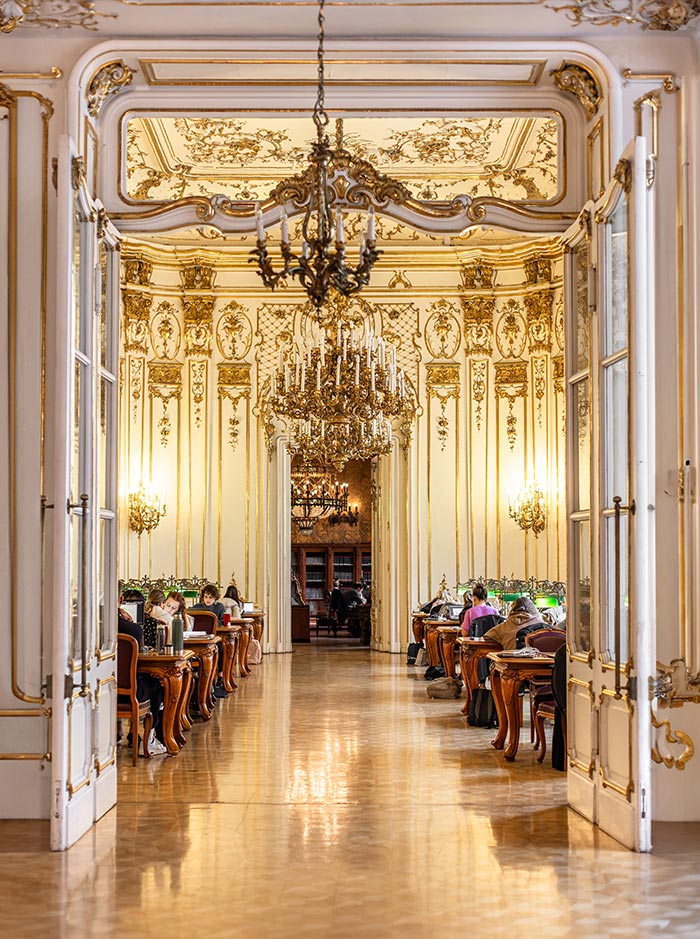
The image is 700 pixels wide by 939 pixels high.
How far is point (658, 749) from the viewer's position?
6711 millimetres

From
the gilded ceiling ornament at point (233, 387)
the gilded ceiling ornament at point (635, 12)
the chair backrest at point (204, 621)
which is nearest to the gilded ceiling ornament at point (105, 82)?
the gilded ceiling ornament at point (635, 12)

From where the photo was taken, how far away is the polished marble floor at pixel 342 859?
4.79 m

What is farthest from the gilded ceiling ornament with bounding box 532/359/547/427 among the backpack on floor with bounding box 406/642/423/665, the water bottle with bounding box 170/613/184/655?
the water bottle with bounding box 170/613/184/655

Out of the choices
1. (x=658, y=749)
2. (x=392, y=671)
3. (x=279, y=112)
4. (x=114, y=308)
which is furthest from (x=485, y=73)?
(x=392, y=671)

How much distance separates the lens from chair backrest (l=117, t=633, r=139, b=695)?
27.2ft

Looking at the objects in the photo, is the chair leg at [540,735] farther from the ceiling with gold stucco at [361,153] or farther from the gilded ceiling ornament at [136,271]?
the gilded ceiling ornament at [136,271]

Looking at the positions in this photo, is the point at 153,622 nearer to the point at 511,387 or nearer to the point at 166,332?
the point at 166,332

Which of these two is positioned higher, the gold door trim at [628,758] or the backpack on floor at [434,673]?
the gold door trim at [628,758]

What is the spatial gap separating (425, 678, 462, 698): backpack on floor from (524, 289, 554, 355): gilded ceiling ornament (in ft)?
20.0

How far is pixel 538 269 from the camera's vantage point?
1739 cm

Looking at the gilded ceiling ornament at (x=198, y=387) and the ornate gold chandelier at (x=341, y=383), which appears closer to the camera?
the ornate gold chandelier at (x=341, y=383)

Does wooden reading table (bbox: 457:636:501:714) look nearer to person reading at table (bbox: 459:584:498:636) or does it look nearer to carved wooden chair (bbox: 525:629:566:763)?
person reading at table (bbox: 459:584:498:636)

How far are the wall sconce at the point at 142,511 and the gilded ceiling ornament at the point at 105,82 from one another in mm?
10523

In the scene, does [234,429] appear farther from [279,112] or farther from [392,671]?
[279,112]
